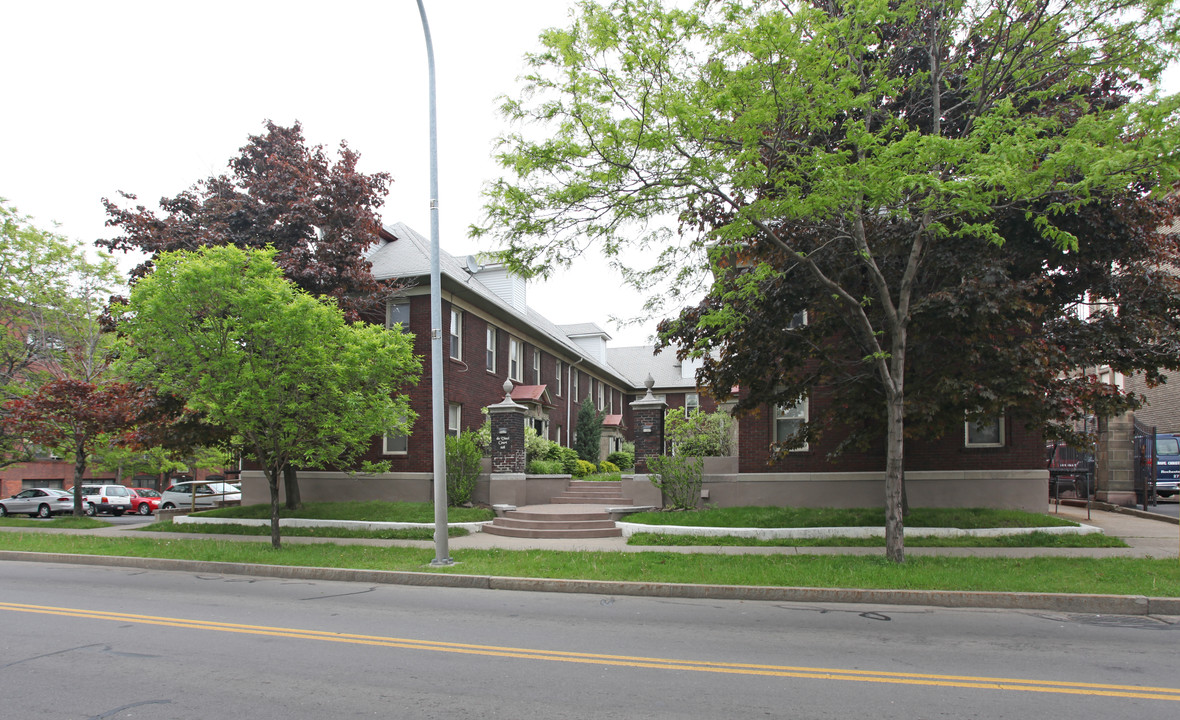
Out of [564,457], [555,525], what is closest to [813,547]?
[555,525]

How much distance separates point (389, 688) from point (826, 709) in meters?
3.16

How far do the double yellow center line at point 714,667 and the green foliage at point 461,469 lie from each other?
10.4 metres

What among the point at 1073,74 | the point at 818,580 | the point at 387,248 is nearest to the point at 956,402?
the point at 818,580

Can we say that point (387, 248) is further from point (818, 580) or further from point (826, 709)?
point (826, 709)

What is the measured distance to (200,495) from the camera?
1176 inches

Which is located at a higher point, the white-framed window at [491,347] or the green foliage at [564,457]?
the white-framed window at [491,347]

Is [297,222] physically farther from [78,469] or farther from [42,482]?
[42,482]

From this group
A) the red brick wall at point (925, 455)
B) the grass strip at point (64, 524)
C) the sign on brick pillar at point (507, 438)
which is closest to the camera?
the red brick wall at point (925, 455)

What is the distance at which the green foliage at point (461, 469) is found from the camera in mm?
18109

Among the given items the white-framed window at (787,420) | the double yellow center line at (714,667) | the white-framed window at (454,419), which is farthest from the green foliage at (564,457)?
the double yellow center line at (714,667)

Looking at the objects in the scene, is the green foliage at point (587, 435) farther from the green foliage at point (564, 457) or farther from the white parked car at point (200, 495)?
the white parked car at point (200, 495)

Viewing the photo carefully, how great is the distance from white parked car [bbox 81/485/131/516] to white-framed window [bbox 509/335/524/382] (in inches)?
773

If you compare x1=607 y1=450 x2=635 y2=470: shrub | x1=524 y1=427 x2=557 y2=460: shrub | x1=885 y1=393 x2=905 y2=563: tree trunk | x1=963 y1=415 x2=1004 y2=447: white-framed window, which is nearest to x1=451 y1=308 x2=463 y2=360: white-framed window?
x1=524 y1=427 x2=557 y2=460: shrub

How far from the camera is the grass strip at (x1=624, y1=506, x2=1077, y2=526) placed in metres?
14.5
